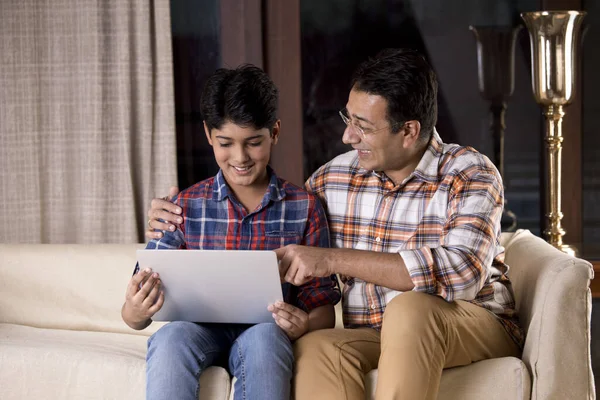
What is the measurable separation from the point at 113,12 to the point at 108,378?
4.86ft

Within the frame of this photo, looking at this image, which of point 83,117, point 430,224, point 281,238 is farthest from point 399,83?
point 83,117

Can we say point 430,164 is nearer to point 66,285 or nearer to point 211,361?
point 211,361

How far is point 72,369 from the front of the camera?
2277 mm

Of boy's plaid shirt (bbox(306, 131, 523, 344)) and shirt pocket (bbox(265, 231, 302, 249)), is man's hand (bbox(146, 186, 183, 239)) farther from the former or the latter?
boy's plaid shirt (bbox(306, 131, 523, 344))

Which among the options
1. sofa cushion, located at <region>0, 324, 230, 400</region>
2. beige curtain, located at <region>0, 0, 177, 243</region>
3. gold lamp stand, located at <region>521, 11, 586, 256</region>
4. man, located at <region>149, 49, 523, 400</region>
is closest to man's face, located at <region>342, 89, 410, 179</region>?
man, located at <region>149, 49, 523, 400</region>

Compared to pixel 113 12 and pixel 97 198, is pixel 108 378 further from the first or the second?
pixel 113 12

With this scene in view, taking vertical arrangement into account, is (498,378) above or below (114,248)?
below

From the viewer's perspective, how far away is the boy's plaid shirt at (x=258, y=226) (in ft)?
7.14

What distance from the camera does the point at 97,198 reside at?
313 cm


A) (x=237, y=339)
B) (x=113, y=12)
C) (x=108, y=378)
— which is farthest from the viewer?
(x=113, y=12)

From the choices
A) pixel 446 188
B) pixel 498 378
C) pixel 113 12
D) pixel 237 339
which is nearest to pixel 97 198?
pixel 113 12

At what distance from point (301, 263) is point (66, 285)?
44.5 inches

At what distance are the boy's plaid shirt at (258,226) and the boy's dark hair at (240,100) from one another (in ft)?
0.60

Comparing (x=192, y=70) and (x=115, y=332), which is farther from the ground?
(x=192, y=70)
